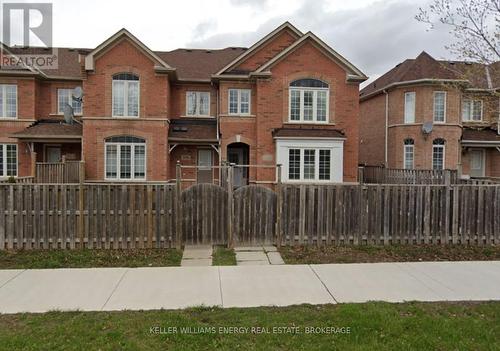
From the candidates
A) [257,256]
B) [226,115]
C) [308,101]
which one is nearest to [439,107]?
[308,101]

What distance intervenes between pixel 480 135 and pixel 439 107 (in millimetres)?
3600

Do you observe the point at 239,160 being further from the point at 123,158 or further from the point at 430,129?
the point at 430,129

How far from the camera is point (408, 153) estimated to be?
75.6 ft

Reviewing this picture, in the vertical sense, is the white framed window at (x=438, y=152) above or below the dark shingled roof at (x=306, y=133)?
below

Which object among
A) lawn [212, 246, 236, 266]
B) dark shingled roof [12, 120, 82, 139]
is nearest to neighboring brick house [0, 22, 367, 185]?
dark shingled roof [12, 120, 82, 139]

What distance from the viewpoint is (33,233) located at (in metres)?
8.10

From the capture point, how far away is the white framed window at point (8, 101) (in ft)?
66.4

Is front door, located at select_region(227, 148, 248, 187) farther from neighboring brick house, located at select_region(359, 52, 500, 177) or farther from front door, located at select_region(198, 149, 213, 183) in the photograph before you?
neighboring brick house, located at select_region(359, 52, 500, 177)

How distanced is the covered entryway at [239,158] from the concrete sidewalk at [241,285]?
13.5m

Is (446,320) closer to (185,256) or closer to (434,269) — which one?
(434,269)

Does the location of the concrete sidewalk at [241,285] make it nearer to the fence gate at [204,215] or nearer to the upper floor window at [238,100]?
the fence gate at [204,215]

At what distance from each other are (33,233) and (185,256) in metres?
3.47

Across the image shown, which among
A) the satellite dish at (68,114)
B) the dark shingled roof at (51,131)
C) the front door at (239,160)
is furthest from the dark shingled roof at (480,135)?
the satellite dish at (68,114)

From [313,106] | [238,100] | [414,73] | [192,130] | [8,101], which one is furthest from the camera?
[414,73]
